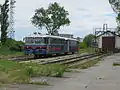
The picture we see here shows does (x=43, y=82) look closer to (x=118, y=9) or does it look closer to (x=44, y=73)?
(x=44, y=73)

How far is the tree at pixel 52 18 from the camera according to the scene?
4011 inches

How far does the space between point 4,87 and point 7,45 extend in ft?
155

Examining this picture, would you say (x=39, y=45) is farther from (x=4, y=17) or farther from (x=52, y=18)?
(x=52, y=18)

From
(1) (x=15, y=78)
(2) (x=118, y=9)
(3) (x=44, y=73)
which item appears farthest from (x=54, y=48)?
(1) (x=15, y=78)

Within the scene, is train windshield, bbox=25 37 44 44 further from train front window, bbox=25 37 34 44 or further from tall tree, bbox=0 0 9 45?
tall tree, bbox=0 0 9 45

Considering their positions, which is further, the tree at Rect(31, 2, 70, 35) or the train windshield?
the tree at Rect(31, 2, 70, 35)

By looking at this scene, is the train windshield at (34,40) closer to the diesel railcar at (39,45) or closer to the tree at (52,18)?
the diesel railcar at (39,45)

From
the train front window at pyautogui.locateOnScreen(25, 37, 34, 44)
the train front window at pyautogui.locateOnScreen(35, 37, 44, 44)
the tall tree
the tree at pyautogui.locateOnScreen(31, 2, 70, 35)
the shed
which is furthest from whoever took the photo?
the tree at pyautogui.locateOnScreen(31, 2, 70, 35)

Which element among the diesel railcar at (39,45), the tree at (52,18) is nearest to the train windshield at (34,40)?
the diesel railcar at (39,45)

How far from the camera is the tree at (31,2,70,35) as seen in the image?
101875 millimetres

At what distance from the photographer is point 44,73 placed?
1719 centimetres

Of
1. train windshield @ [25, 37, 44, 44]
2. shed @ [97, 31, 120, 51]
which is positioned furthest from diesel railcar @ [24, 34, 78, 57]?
shed @ [97, 31, 120, 51]

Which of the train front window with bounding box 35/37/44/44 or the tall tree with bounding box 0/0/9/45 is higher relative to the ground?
the tall tree with bounding box 0/0/9/45

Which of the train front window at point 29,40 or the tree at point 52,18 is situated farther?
the tree at point 52,18
